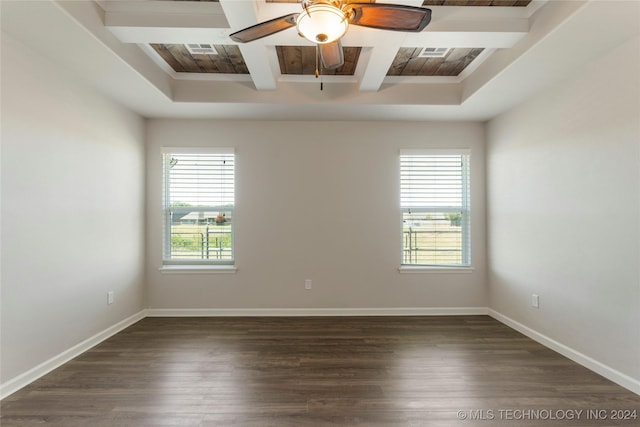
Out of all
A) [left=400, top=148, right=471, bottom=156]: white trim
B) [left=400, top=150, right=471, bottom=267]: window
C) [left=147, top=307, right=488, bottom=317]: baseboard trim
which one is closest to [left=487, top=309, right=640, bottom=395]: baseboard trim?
[left=147, top=307, right=488, bottom=317]: baseboard trim

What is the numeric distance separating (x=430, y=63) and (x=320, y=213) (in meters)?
2.01

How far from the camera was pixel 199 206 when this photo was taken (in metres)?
3.93

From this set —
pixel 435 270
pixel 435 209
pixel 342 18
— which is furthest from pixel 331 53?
pixel 435 270

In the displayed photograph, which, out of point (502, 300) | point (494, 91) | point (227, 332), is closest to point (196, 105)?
point (227, 332)

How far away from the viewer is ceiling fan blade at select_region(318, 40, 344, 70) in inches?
74.6

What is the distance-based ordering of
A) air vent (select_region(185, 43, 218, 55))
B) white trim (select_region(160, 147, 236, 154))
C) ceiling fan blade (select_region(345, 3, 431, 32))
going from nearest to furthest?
ceiling fan blade (select_region(345, 3, 431, 32))
air vent (select_region(185, 43, 218, 55))
white trim (select_region(160, 147, 236, 154))

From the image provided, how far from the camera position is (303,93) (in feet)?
10.9

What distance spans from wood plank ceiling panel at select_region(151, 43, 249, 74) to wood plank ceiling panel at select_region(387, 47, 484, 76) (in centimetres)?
149

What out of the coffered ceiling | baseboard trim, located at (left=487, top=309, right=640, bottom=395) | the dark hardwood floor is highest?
the coffered ceiling

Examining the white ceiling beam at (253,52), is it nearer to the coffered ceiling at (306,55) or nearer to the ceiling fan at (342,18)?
the coffered ceiling at (306,55)

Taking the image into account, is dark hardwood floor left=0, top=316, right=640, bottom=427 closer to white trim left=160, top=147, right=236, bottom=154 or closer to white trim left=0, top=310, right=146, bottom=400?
white trim left=0, top=310, right=146, bottom=400

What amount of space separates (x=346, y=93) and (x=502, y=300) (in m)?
2.97

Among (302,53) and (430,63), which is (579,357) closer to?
(430,63)

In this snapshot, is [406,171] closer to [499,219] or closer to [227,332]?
[499,219]
